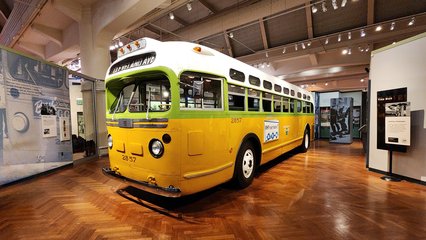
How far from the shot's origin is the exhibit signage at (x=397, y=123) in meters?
3.62

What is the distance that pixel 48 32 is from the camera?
26.9 feet

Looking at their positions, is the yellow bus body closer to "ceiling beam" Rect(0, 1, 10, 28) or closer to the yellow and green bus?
the yellow and green bus

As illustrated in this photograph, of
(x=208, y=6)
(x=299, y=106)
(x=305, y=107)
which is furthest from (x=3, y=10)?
(x=305, y=107)

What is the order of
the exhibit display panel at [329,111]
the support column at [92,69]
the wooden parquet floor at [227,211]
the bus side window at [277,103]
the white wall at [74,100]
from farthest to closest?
the exhibit display panel at [329,111] < the white wall at [74,100] < the support column at [92,69] < the bus side window at [277,103] < the wooden parquet floor at [227,211]

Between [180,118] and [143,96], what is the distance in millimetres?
1066

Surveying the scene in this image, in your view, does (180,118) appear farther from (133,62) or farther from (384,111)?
→ (384,111)

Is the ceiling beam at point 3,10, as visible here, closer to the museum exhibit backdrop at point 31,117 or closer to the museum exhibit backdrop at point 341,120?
the museum exhibit backdrop at point 31,117

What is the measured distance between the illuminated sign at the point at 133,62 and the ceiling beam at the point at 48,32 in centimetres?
767

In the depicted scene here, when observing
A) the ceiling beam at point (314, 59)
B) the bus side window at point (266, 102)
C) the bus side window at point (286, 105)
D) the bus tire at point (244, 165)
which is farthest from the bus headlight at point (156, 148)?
the ceiling beam at point (314, 59)

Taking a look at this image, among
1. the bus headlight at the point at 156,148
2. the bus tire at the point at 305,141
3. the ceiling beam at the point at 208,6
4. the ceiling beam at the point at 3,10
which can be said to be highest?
the ceiling beam at the point at 3,10

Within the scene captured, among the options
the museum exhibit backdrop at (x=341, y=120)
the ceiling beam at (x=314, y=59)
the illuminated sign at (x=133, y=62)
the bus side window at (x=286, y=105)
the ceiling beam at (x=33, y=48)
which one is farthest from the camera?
the ceiling beam at (x=33, y=48)

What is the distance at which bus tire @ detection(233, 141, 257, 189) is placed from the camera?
3320mm

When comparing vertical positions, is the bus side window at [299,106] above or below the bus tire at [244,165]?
above

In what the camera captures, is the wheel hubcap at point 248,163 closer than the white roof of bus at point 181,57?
No
